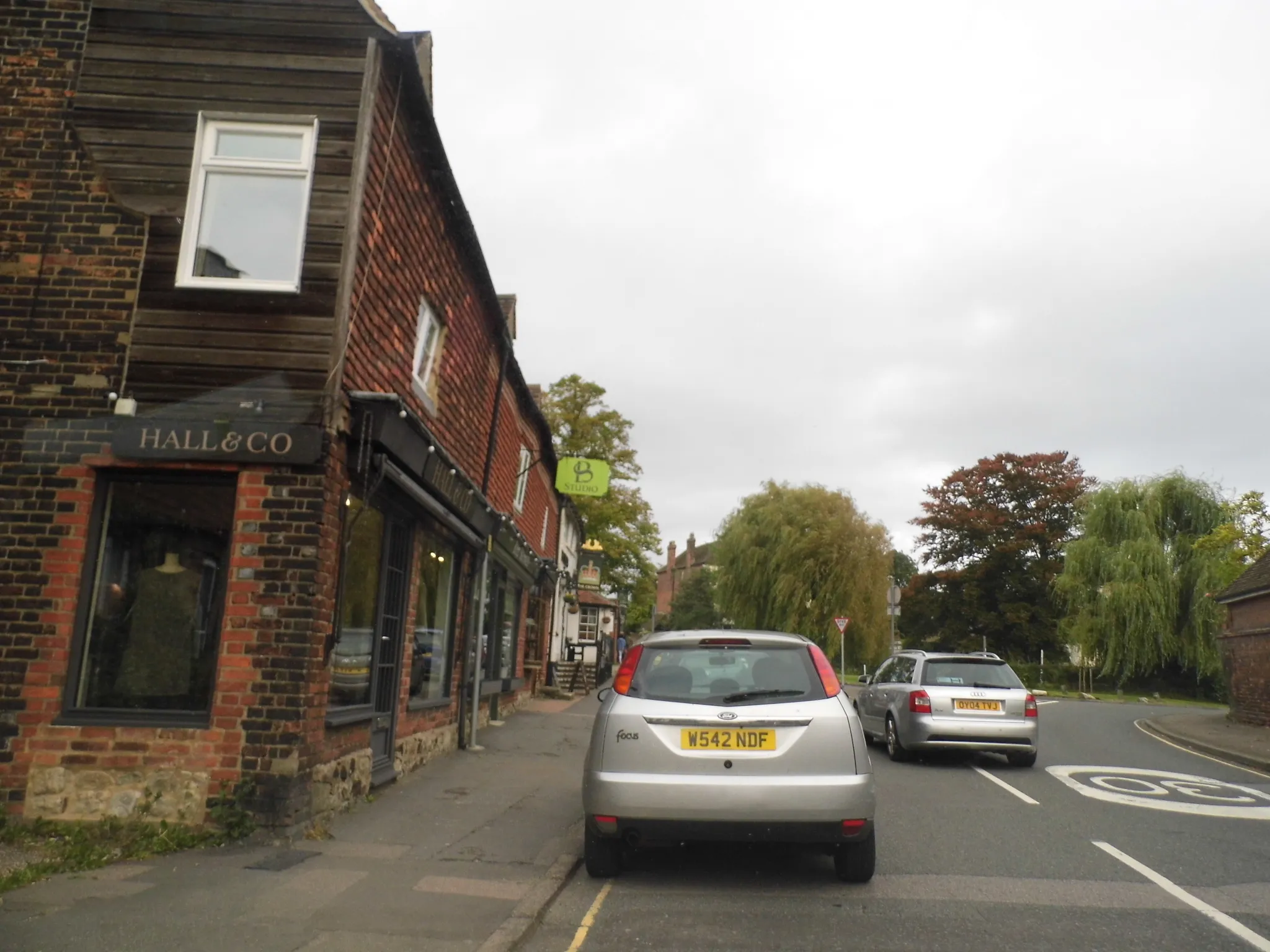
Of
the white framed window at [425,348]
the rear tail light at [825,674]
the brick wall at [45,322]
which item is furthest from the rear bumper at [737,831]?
the white framed window at [425,348]

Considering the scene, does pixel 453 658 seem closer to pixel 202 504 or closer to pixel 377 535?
pixel 377 535

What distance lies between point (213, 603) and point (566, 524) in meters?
22.5

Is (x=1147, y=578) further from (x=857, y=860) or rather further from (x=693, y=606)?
(x=693, y=606)

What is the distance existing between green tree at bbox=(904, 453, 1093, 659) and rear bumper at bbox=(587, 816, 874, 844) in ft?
144

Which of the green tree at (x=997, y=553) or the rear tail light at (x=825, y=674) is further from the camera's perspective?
the green tree at (x=997, y=553)

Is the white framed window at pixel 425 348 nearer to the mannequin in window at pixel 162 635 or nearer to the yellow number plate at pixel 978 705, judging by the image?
the mannequin in window at pixel 162 635

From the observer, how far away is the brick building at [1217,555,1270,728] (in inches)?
802

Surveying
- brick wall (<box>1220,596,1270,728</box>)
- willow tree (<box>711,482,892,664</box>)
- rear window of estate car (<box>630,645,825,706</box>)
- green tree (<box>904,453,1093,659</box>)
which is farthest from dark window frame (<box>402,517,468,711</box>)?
green tree (<box>904,453,1093,659</box>)

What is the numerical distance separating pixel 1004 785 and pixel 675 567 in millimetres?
103715

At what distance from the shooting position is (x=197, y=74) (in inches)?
301

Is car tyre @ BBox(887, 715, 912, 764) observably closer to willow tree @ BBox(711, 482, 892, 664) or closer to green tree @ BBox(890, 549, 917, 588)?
willow tree @ BBox(711, 482, 892, 664)

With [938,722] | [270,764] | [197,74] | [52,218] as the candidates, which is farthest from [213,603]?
[938,722]

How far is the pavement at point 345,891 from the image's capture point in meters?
4.48

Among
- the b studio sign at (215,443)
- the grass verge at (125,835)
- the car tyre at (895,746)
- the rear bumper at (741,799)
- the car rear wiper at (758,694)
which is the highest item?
the b studio sign at (215,443)
